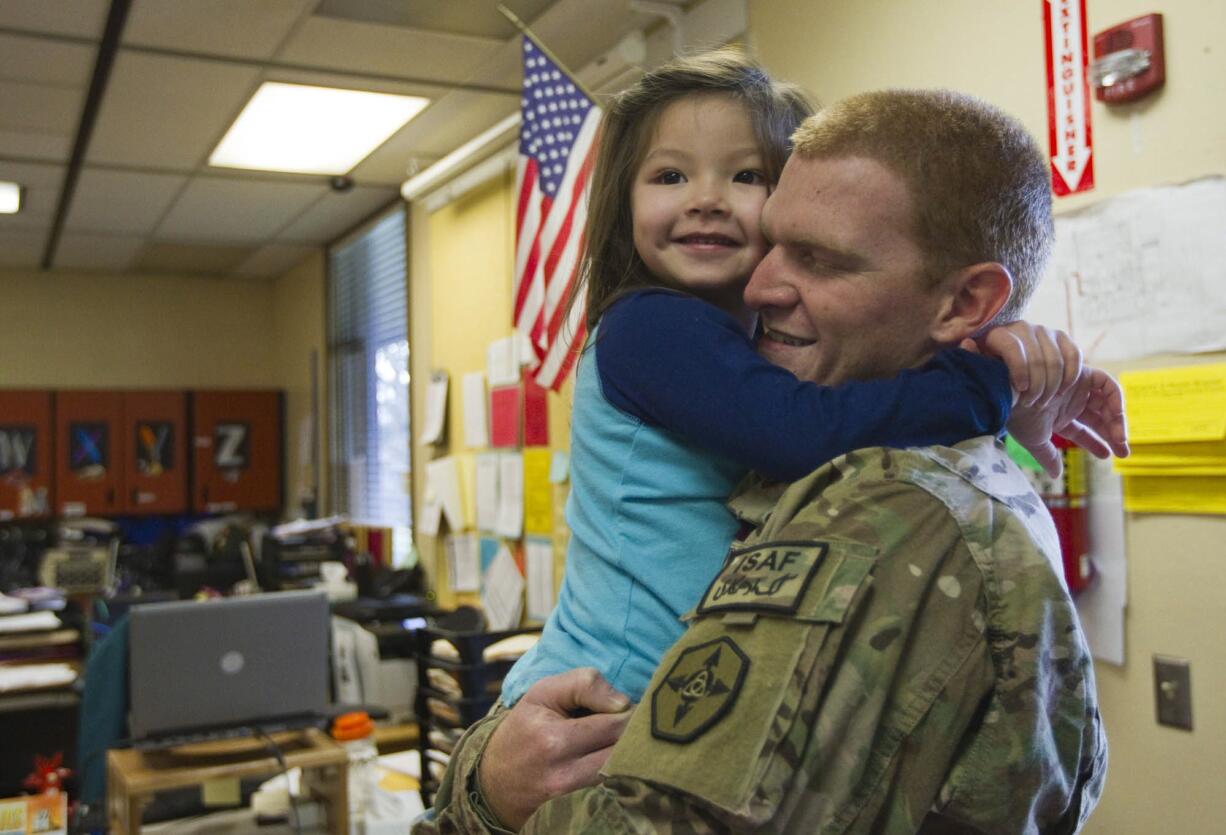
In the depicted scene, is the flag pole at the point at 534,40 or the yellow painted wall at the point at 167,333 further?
the yellow painted wall at the point at 167,333

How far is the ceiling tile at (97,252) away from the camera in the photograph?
704 cm

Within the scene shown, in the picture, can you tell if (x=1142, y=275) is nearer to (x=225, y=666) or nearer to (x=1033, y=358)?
(x=1033, y=358)

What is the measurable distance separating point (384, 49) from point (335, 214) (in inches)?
108

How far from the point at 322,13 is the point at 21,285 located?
222 inches

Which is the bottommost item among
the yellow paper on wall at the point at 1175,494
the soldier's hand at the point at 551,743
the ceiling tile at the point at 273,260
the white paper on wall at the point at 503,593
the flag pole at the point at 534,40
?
the white paper on wall at the point at 503,593

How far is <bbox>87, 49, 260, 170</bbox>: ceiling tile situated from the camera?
3992 millimetres

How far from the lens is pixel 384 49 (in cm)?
384

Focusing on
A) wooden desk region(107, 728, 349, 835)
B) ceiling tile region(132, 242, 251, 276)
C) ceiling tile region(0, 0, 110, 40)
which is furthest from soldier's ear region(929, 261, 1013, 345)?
ceiling tile region(132, 242, 251, 276)

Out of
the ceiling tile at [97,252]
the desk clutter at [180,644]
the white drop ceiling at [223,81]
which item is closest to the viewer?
the desk clutter at [180,644]

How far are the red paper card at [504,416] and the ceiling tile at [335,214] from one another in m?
1.51

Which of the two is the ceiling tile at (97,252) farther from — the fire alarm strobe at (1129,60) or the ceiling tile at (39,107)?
the fire alarm strobe at (1129,60)

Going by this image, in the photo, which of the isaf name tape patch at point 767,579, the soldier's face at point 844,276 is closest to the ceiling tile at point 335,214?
the soldier's face at point 844,276

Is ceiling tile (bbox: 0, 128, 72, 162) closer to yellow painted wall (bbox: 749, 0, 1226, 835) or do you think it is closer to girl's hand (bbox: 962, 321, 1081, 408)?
yellow painted wall (bbox: 749, 0, 1226, 835)

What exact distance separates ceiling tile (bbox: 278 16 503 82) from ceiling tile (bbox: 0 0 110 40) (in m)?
0.56
